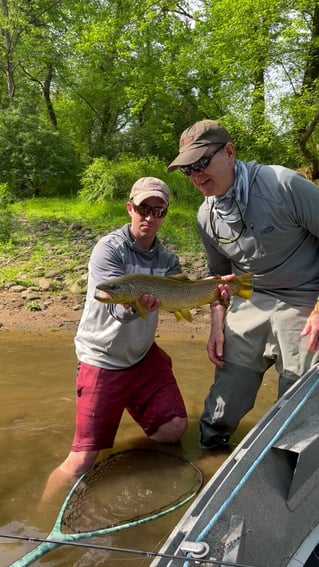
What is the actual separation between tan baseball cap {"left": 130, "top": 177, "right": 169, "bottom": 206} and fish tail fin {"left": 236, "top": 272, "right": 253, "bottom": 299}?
83 centimetres

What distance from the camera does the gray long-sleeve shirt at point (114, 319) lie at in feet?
12.4

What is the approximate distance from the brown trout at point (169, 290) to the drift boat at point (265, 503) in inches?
35.8

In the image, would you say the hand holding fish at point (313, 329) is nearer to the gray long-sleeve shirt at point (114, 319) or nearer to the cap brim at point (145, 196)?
the gray long-sleeve shirt at point (114, 319)

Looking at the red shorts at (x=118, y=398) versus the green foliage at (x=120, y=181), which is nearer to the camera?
the red shorts at (x=118, y=398)

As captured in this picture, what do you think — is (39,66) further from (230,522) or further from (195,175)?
(230,522)

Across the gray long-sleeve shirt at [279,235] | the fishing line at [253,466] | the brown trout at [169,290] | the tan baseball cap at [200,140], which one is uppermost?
the tan baseball cap at [200,140]

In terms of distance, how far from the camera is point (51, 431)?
496cm

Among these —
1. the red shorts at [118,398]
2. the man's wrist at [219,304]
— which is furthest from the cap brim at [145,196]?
the red shorts at [118,398]

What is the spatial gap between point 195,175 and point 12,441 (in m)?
3.11

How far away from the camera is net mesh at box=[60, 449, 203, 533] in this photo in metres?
3.63

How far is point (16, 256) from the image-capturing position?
11.6 metres

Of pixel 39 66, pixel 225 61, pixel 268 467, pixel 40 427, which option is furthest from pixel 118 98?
pixel 268 467

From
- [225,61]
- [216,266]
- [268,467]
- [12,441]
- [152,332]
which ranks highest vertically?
[225,61]

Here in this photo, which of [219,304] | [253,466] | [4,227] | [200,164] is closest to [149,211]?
[200,164]
